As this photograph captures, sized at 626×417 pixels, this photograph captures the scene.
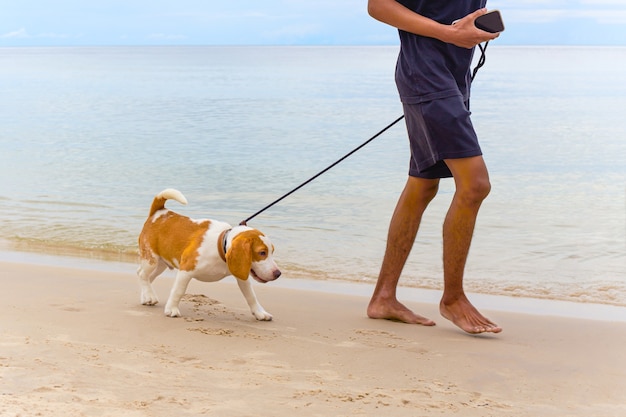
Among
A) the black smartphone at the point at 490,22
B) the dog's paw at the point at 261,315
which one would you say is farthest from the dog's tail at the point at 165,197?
the black smartphone at the point at 490,22

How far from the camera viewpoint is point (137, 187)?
1039 centimetres

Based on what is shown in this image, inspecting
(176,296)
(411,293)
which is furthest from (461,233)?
(411,293)

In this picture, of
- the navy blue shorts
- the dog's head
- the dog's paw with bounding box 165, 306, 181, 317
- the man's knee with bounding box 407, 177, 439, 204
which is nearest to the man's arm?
the navy blue shorts

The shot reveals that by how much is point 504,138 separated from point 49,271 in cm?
1209

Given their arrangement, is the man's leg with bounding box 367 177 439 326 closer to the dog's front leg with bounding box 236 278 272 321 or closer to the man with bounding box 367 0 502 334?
the man with bounding box 367 0 502 334

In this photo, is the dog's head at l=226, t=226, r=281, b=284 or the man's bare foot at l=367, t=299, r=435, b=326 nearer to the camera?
the dog's head at l=226, t=226, r=281, b=284

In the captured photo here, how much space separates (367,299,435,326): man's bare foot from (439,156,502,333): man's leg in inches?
6.5

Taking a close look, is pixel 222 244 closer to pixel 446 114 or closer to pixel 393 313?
pixel 393 313

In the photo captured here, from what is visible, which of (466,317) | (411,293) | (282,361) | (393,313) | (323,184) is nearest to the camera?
(282,361)

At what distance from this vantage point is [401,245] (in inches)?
177

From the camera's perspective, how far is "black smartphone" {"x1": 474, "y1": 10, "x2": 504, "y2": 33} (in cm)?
396

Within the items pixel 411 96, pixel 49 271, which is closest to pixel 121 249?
pixel 49 271

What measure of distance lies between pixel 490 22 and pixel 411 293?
6.88 feet

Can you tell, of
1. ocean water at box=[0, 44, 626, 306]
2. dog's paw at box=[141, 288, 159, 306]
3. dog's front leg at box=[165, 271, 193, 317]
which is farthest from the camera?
ocean water at box=[0, 44, 626, 306]
